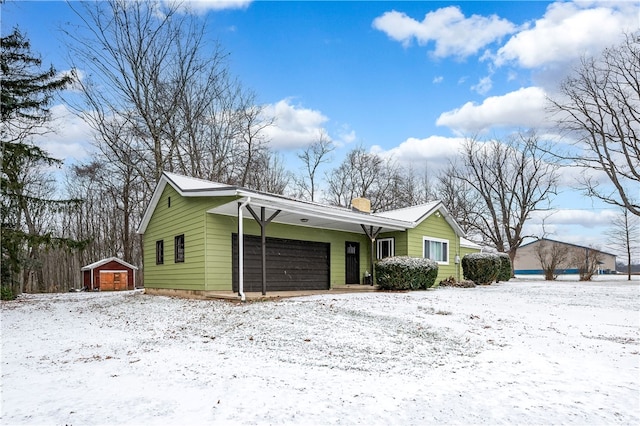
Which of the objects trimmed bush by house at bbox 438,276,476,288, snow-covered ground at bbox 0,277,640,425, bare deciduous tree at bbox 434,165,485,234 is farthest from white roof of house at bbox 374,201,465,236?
bare deciduous tree at bbox 434,165,485,234

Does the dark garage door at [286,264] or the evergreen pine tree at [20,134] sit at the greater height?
the evergreen pine tree at [20,134]

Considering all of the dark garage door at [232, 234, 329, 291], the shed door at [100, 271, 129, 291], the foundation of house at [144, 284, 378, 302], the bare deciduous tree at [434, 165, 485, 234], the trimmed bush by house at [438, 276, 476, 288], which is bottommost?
the shed door at [100, 271, 129, 291]

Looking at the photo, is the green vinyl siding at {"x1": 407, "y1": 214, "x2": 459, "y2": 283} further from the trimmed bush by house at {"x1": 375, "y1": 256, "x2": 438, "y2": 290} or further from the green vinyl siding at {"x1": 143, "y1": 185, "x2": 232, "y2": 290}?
the green vinyl siding at {"x1": 143, "y1": 185, "x2": 232, "y2": 290}

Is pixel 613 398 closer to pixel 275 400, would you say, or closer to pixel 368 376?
pixel 368 376

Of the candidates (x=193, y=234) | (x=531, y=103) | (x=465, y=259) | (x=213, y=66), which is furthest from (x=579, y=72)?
(x=193, y=234)

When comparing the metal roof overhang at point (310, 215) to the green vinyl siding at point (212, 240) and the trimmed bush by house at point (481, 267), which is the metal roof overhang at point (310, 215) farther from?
the trimmed bush by house at point (481, 267)

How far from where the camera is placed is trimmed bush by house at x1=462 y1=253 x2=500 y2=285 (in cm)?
1838

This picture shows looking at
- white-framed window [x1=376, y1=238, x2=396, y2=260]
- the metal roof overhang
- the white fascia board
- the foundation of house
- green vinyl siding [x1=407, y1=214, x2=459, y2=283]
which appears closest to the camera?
the foundation of house

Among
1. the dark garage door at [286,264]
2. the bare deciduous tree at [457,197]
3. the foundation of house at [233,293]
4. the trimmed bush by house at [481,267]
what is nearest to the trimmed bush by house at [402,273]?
the foundation of house at [233,293]

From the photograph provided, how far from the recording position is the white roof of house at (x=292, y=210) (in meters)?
10.9

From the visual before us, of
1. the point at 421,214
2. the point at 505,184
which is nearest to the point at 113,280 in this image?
the point at 421,214

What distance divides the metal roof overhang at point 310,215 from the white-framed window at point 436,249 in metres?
1.81

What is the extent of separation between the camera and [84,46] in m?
18.1

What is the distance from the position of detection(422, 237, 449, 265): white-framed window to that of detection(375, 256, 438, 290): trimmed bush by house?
2967mm
